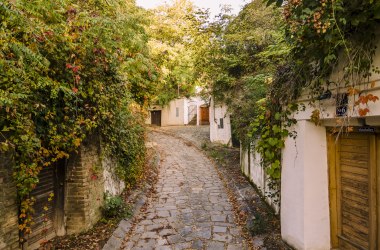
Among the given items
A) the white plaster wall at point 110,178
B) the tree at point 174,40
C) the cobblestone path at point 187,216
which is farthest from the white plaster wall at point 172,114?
the white plaster wall at point 110,178

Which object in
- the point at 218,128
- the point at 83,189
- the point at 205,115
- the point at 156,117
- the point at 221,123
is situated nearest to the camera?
the point at 83,189

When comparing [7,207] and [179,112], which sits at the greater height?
[179,112]

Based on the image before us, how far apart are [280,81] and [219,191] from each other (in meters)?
5.06

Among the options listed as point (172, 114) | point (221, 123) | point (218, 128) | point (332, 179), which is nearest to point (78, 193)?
point (332, 179)

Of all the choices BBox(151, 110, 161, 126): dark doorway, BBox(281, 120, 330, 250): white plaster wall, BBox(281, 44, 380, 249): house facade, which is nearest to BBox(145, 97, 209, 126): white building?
BBox(151, 110, 161, 126): dark doorway

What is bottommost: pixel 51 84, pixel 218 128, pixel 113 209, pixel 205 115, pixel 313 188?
pixel 113 209

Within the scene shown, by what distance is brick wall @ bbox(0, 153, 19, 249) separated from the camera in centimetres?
379

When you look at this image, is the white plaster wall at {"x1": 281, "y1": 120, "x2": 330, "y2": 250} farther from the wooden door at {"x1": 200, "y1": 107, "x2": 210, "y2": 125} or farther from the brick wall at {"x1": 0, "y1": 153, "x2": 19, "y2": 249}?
the wooden door at {"x1": 200, "y1": 107, "x2": 210, "y2": 125}

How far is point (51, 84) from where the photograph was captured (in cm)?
413

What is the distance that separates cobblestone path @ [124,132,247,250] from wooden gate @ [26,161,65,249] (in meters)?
1.51

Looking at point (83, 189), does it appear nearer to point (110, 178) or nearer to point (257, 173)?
point (110, 178)

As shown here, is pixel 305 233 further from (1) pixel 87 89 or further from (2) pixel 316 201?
(1) pixel 87 89

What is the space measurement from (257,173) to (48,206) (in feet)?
18.6

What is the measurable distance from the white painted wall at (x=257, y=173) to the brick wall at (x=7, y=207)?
16.2 feet
